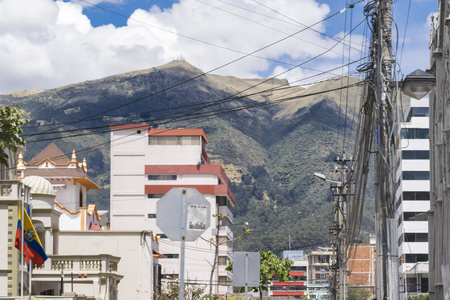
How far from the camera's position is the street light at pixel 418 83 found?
22.7 metres

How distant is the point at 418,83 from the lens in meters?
22.8

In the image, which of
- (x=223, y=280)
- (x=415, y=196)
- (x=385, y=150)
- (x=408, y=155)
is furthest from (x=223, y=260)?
(x=385, y=150)

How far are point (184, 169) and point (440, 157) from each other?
91.5 metres

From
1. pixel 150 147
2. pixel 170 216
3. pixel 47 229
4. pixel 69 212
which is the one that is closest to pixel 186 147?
pixel 150 147

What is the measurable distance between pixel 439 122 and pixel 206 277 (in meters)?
87.3

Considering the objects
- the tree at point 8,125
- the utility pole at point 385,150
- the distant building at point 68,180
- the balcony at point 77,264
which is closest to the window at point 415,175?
the distant building at point 68,180

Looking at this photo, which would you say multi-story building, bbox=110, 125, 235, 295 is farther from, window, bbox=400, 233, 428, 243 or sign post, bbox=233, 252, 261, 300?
sign post, bbox=233, 252, 261, 300

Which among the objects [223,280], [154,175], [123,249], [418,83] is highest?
[154,175]

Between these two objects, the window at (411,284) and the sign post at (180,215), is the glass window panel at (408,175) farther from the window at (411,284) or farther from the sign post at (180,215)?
the sign post at (180,215)

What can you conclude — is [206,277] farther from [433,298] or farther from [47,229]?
[433,298]

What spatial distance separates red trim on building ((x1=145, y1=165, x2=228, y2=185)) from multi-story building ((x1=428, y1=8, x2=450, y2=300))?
85.7 m

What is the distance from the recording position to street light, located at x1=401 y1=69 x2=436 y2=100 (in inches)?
892

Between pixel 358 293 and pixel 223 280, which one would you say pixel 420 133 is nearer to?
pixel 223 280

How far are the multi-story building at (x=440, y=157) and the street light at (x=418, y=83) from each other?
9.67 meters
